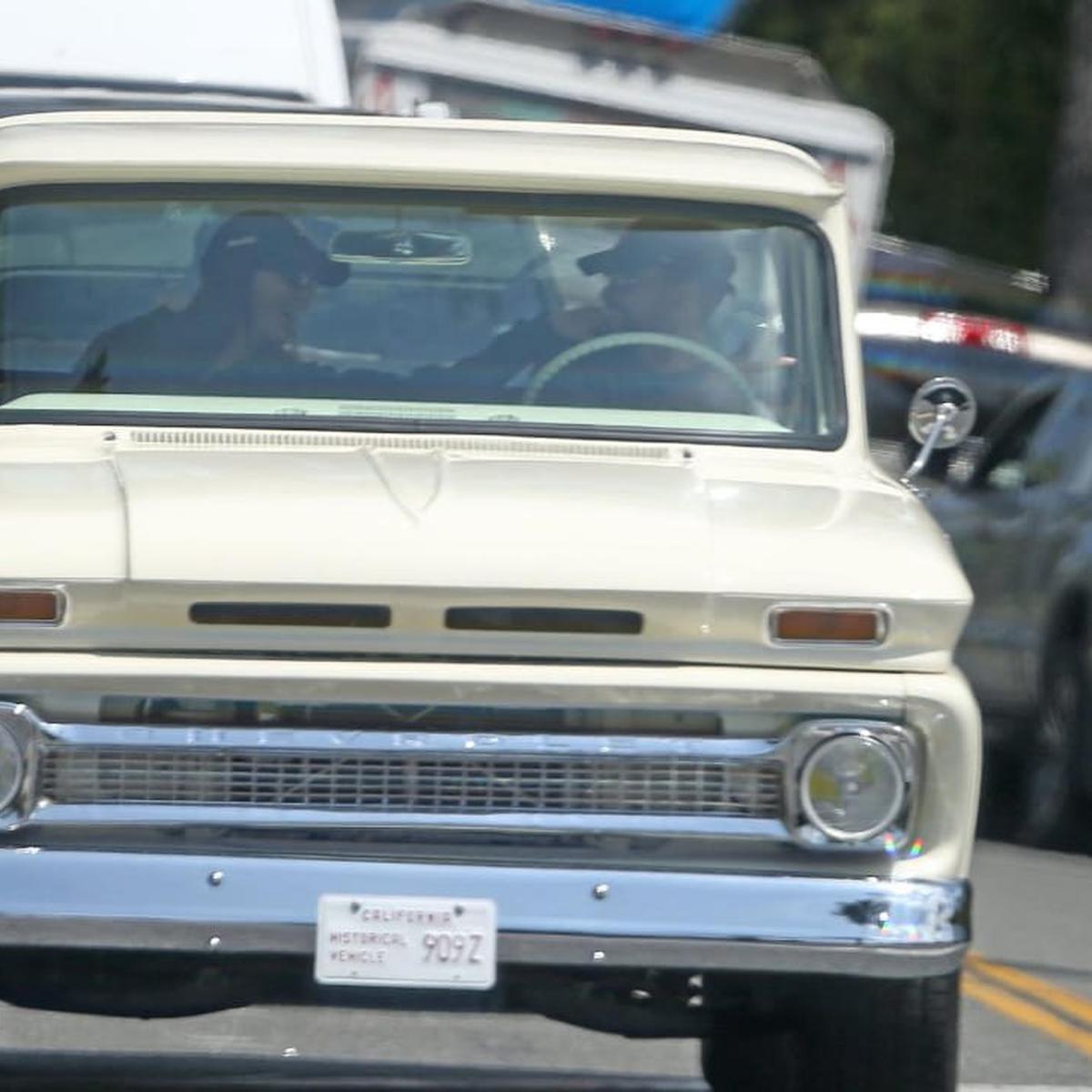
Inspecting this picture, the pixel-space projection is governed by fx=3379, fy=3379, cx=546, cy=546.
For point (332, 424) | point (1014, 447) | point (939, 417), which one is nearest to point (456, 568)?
point (332, 424)

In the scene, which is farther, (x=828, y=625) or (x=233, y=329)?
(x=233, y=329)

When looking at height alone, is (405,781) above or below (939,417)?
below

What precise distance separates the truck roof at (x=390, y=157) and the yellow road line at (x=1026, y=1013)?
267cm

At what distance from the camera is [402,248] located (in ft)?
23.5

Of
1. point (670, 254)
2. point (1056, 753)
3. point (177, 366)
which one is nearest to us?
point (177, 366)

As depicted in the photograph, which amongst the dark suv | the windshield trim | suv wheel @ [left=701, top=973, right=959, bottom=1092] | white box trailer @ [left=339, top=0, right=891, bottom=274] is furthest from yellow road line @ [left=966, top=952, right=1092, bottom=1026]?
white box trailer @ [left=339, top=0, right=891, bottom=274]

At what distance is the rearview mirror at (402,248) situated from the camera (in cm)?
715

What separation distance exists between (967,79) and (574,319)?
96.9ft

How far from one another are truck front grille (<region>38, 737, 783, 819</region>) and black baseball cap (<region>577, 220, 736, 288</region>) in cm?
159

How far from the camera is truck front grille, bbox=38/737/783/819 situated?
19.2 feet

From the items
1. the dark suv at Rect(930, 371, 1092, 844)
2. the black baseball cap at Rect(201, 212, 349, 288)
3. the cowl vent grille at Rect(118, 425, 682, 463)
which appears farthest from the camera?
the dark suv at Rect(930, 371, 1092, 844)

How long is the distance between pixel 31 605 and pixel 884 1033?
183 cm

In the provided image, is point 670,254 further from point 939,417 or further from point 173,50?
point 173,50

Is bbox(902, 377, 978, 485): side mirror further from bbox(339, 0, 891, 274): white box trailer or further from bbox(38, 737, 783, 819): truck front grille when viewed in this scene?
bbox(339, 0, 891, 274): white box trailer
